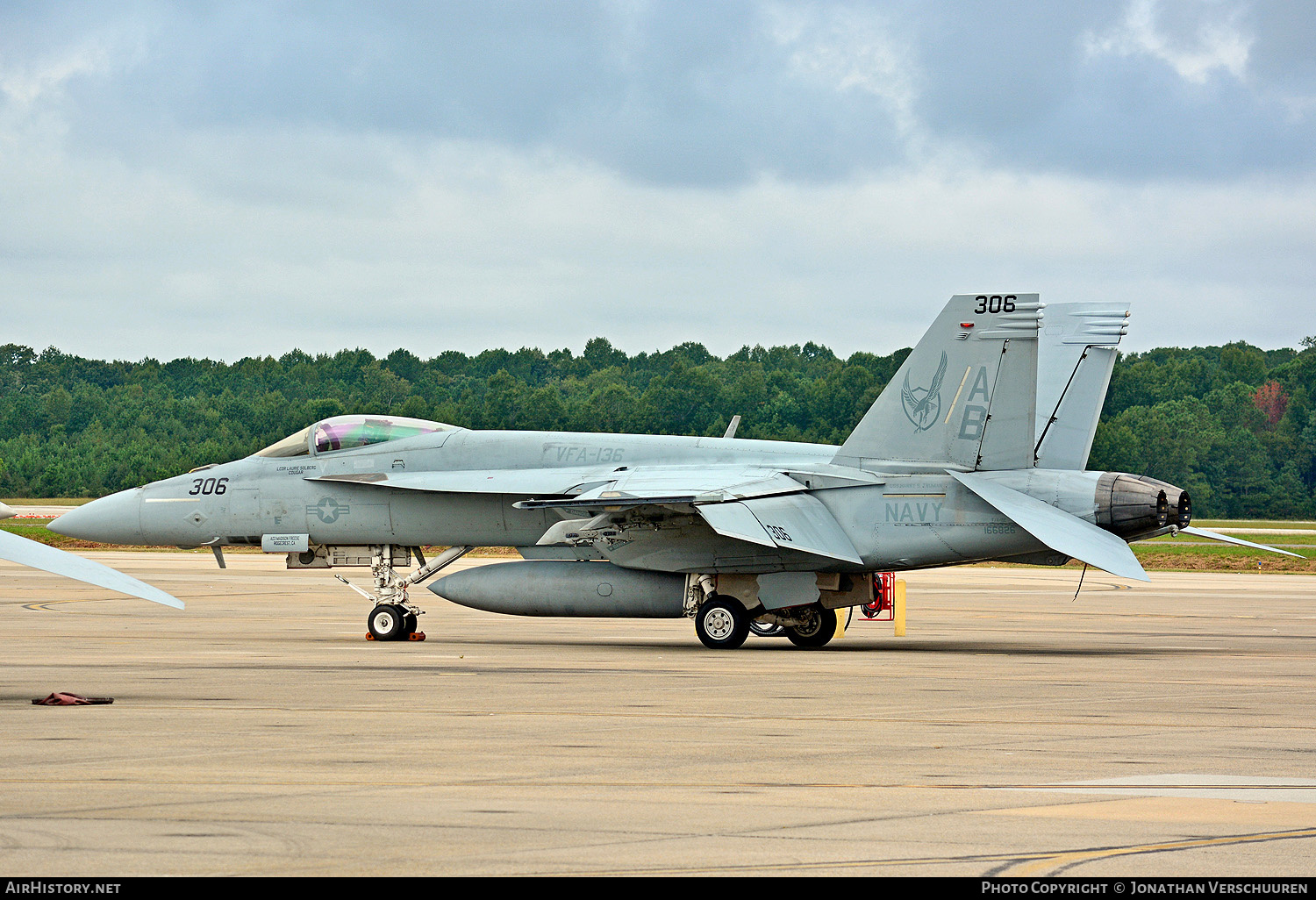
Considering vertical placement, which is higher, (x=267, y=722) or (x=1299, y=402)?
(x=1299, y=402)

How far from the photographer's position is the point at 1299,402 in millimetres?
117875

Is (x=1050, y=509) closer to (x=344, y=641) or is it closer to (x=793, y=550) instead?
(x=793, y=550)

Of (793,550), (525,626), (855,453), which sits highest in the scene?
(855,453)

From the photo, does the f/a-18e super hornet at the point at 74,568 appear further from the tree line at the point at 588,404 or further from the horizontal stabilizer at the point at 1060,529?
the tree line at the point at 588,404

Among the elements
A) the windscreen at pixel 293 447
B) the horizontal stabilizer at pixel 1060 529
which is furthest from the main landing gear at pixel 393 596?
the horizontal stabilizer at pixel 1060 529

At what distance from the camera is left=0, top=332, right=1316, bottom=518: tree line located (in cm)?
8319

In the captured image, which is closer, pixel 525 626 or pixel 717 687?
pixel 717 687

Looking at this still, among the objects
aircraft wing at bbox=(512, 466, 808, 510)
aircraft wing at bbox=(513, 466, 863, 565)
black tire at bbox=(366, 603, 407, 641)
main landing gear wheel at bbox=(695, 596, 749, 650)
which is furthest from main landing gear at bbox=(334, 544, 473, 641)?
main landing gear wheel at bbox=(695, 596, 749, 650)

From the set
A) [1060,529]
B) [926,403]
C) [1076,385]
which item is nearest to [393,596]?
[926,403]

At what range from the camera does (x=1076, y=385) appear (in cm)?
2267

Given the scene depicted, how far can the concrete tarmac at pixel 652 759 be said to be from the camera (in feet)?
22.1

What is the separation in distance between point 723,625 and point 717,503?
6.27ft
